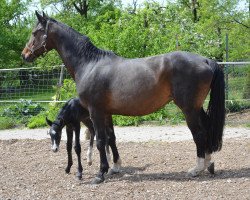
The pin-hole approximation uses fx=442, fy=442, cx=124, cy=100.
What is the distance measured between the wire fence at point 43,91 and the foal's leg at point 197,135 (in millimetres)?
5530

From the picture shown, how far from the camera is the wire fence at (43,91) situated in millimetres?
11711

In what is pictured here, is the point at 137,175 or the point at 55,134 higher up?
the point at 55,134

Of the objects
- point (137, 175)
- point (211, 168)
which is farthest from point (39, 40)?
point (211, 168)

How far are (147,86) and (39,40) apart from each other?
5.93ft

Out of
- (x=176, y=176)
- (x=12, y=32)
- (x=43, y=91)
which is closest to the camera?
(x=176, y=176)

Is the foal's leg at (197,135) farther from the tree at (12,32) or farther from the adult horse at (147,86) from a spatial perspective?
the tree at (12,32)

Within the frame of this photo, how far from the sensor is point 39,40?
256 inches

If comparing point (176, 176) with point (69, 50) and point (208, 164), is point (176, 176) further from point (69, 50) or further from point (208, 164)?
point (69, 50)

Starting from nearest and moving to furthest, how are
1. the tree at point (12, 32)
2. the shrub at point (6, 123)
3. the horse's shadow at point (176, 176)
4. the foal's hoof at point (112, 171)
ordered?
the horse's shadow at point (176, 176) < the foal's hoof at point (112, 171) < the shrub at point (6, 123) < the tree at point (12, 32)

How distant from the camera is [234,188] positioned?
518 cm

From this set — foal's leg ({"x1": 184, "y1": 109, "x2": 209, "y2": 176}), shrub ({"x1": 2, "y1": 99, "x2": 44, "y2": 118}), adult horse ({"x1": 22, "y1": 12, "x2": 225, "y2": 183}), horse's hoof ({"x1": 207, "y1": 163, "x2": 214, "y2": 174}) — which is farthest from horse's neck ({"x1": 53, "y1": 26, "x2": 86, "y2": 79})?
shrub ({"x1": 2, "y1": 99, "x2": 44, "y2": 118})

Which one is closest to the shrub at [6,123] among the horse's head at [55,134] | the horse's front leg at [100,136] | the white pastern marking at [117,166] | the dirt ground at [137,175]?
the dirt ground at [137,175]

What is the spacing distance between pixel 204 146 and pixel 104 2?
27447mm

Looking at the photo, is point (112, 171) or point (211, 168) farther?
point (112, 171)
